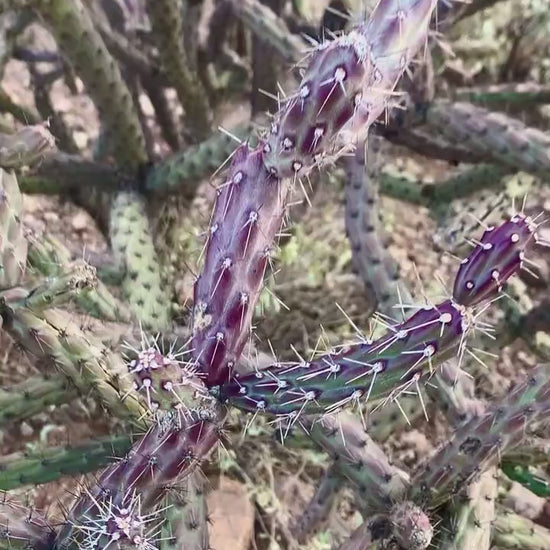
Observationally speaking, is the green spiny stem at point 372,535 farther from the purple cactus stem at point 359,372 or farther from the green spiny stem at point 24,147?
the green spiny stem at point 24,147

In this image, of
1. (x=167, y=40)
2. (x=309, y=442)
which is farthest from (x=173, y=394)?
(x=167, y=40)

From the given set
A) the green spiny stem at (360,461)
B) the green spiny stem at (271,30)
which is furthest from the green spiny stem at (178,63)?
the green spiny stem at (360,461)

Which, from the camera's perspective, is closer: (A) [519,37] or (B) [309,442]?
(B) [309,442]

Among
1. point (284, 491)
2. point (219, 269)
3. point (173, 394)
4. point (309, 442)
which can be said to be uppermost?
point (219, 269)

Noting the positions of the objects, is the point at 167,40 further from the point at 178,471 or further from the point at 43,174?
the point at 178,471

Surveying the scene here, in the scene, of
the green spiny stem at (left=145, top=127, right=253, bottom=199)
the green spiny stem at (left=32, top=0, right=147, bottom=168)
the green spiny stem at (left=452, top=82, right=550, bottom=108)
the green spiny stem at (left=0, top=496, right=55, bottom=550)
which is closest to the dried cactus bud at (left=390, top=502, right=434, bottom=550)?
the green spiny stem at (left=0, top=496, right=55, bottom=550)

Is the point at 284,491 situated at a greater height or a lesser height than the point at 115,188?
lesser
